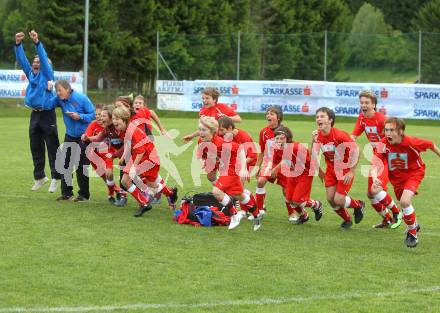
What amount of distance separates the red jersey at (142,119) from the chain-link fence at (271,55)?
24.0 m

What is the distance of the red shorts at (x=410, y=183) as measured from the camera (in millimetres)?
9445

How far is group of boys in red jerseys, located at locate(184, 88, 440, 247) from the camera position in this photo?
9.60m

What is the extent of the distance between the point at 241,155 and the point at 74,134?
3169mm

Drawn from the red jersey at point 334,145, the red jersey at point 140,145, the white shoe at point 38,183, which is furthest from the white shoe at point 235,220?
the white shoe at point 38,183

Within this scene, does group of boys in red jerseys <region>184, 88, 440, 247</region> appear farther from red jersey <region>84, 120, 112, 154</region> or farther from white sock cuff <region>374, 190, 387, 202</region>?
red jersey <region>84, 120, 112, 154</region>

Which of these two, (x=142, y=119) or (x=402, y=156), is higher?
(x=142, y=119)

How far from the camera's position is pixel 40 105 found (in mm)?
13055

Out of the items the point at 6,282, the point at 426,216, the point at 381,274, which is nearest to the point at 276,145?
the point at 426,216

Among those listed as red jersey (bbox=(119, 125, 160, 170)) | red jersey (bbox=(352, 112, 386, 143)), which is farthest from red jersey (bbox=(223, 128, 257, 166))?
red jersey (bbox=(352, 112, 386, 143))

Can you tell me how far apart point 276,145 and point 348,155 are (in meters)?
0.99

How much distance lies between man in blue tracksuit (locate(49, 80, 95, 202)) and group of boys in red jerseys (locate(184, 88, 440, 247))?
190cm

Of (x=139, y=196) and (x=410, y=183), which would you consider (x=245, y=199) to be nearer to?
(x=139, y=196)

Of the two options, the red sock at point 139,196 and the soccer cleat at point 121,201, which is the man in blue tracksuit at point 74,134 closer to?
the soccer cleat at point 121,201

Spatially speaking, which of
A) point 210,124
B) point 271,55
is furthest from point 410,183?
point 271,55
